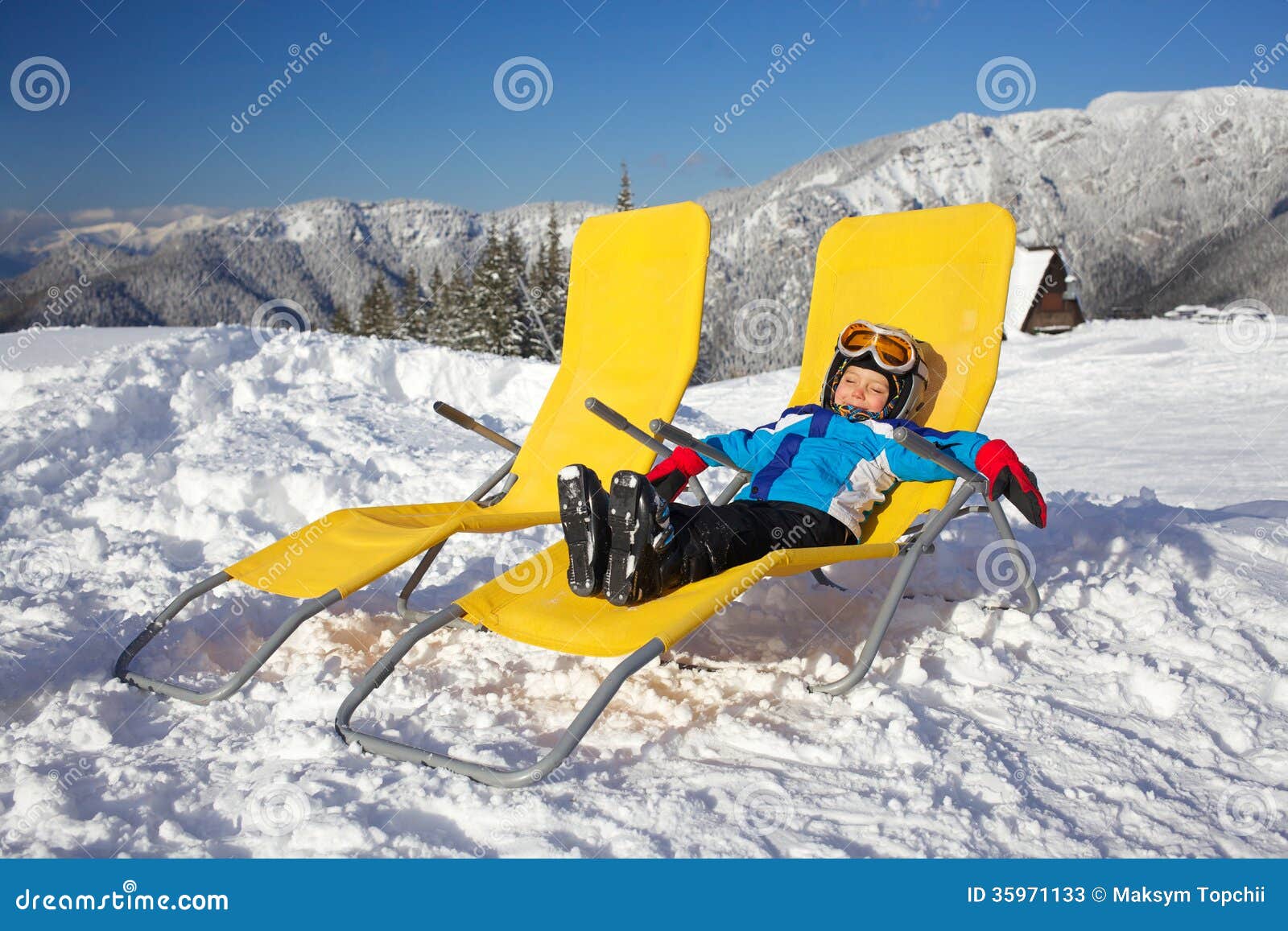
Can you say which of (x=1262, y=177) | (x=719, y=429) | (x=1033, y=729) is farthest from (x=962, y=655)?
(x=1262, y=177)

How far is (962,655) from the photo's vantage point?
11.6 ft

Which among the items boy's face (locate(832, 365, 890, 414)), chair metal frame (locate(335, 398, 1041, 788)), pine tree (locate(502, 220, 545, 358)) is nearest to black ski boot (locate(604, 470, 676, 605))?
chair metal frame (locate(335, 398, 1041, 788))

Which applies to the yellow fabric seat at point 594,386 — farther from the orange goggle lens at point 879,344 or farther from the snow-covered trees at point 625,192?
the snow-covered trees at point 625,192

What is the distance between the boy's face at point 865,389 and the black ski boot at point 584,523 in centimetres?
158

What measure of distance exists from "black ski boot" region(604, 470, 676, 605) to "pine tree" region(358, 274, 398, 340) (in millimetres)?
32752

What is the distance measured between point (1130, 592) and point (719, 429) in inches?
243

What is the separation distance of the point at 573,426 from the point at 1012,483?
206 centimetres

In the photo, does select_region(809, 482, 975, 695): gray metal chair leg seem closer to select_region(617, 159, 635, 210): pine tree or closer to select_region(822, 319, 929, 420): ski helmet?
select_region(822, 319, 929, 420): ski helmet

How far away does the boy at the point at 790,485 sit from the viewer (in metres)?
3.05

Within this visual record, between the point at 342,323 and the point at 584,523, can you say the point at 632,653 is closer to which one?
the point at 584,523

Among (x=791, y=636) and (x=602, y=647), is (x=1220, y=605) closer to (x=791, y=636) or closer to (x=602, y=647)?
(x=791, y=636)

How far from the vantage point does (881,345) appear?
4129mm

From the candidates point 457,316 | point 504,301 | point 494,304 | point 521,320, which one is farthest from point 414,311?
point 521,320

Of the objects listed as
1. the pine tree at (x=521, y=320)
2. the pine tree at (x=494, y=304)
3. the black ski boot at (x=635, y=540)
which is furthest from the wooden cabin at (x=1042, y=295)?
the black ski boot at (x=635, y=540)
